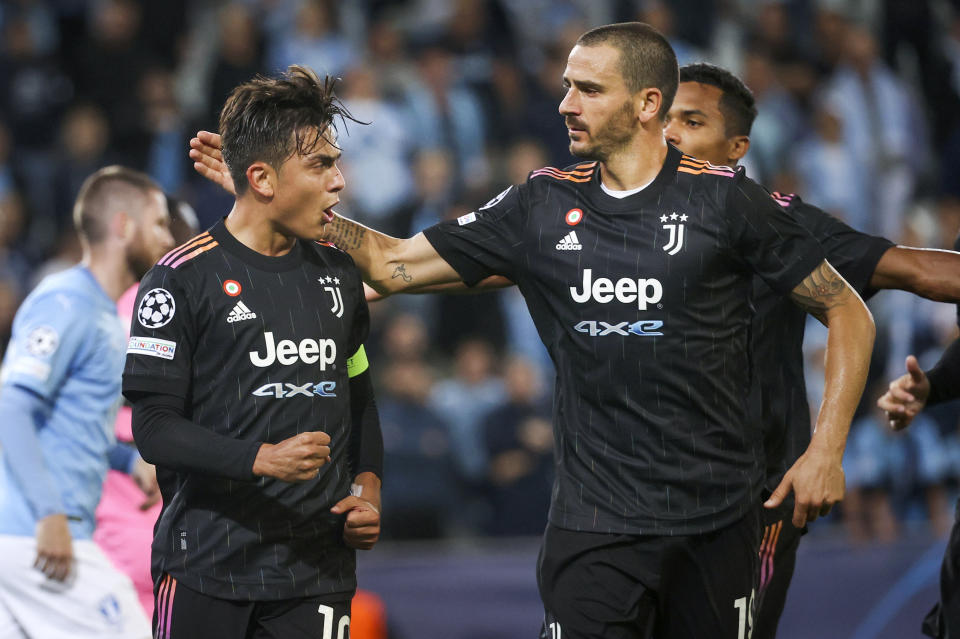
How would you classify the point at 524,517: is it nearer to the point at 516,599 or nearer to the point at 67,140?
the point at 516,599

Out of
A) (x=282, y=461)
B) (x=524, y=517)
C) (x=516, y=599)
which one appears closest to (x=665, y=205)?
(x=282, y=461)

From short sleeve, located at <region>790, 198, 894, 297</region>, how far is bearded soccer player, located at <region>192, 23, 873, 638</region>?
1.51ft

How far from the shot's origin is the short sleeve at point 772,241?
383 centimetres

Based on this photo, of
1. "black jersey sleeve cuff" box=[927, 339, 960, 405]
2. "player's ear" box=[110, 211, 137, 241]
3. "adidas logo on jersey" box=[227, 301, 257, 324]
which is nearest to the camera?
"adidas logo on jersey" box=[227, 301, 257, 324]

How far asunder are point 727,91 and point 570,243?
1308 mm

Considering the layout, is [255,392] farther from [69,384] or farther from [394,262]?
[69,384]

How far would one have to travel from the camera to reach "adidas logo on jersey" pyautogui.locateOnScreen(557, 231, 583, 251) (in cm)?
396

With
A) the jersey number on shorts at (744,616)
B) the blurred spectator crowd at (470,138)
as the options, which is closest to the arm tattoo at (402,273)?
the jersey number on shorts at (744,616)

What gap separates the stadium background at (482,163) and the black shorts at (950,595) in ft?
8.86

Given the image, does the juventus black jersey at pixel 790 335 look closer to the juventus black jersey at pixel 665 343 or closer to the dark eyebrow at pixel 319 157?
the juventus black jersey at pixel 665 343

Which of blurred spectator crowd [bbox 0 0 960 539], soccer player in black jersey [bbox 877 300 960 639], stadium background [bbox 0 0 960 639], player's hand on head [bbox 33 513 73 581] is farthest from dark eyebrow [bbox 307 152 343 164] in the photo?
blurred spectator crowd [bbox 0 0 960 539]

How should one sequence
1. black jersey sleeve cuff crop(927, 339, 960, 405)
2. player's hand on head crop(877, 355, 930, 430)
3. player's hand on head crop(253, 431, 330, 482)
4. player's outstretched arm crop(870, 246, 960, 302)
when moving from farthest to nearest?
black jersey sleeve cuff crop(927, 339, 960, 405), player's hand on head crop(877, 355, 930, 430), player's outstretched arm crop(870, 246, 960, 302), player's hand on head crop(253, 431, 330, 482)

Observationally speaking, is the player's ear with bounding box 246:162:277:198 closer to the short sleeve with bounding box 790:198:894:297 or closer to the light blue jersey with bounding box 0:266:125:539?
the light blue jersey with bounding box 0:266:125:539

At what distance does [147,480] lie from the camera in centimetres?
522
